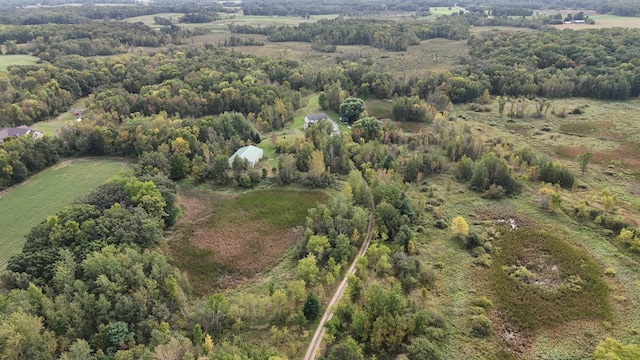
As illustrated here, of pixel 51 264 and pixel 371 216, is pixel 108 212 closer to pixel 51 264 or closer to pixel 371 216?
pixel 51 264

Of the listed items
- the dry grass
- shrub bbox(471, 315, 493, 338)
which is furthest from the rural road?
the dry grass

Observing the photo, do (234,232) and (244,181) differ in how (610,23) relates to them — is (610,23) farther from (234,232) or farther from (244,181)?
(234,232)

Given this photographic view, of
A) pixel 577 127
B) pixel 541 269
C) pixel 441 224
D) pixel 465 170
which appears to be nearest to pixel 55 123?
pixel 441 224

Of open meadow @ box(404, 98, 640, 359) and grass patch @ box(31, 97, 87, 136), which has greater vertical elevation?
grass patch @ box(31, 97, 87, 136)

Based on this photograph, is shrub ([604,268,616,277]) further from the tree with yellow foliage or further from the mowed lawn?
the mowed lawn

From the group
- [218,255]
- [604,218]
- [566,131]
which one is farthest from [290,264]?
[566,131]

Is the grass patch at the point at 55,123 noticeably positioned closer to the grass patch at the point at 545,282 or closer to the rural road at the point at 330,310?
the rural road at the point at 330,310

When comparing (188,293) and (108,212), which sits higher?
(108,212)
